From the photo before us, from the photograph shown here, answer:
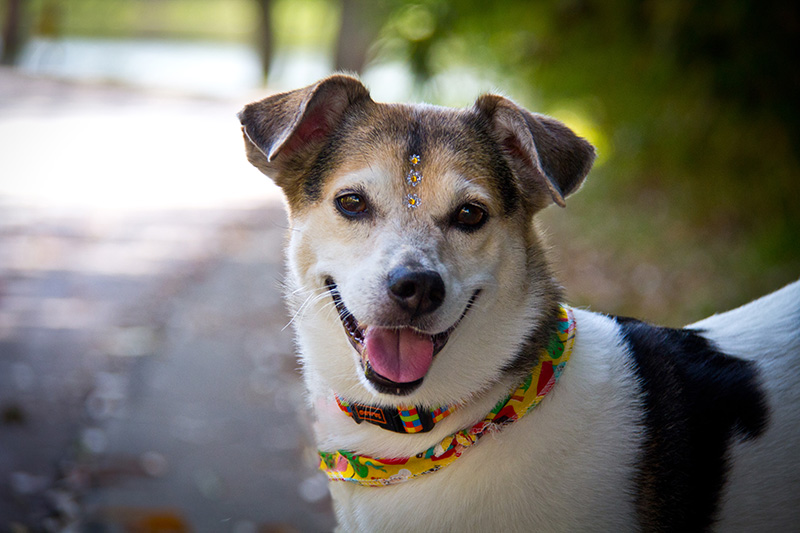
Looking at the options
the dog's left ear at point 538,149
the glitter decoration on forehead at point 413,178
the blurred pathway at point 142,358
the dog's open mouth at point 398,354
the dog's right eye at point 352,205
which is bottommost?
the blurred pathway at point 142,358

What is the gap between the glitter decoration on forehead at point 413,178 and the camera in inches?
104

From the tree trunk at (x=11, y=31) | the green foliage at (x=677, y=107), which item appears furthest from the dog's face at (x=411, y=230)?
the tree trunk at (x=11, y=31)

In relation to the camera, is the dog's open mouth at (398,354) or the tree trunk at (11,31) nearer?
the dog's open mouth at (398,354)

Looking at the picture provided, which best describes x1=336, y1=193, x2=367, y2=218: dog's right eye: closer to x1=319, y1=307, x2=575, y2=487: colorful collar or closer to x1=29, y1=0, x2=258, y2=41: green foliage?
x1=319, y1=307, x2=575, y2=487: colorful collar

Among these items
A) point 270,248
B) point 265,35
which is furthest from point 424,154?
point 265,35

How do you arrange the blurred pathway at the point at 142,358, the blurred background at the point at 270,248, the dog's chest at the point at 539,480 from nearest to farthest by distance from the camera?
the dog's chest at the point at 539,480 < the blurred pathway at the point at 142,358 < the blurred background at the point at 270,248

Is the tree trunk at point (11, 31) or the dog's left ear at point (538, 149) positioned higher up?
the dog's left ear at point (538, 149)

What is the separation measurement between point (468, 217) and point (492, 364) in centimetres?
58

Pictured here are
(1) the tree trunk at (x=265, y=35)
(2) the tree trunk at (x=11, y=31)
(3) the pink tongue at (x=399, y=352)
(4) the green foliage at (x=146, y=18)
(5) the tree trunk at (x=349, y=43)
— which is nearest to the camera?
(3) the pink tongue at (x=399, y=352)

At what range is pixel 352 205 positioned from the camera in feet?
8.89

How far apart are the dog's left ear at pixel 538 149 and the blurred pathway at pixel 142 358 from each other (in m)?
1.16

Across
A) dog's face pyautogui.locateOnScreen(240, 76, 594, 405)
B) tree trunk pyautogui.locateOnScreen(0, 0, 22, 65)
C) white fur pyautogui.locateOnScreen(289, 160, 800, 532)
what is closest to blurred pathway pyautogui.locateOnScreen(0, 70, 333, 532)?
dog's face pyautogui.locateOnScreen(240, 76, 594, 405)

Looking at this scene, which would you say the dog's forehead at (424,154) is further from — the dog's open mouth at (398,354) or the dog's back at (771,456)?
the dog's back at (771,456)

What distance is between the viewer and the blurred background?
4223mm
